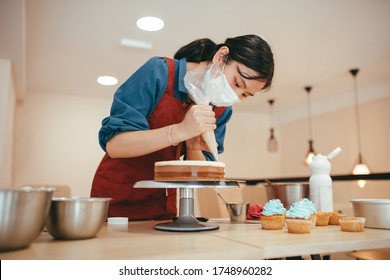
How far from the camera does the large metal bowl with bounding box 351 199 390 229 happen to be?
3.10 ft

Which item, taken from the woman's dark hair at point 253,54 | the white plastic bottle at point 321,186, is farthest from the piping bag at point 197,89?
the white plastic bottle at point 321,186

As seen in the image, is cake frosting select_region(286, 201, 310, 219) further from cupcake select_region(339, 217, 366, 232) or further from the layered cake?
the layered cake

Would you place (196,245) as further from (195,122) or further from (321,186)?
(321,186)

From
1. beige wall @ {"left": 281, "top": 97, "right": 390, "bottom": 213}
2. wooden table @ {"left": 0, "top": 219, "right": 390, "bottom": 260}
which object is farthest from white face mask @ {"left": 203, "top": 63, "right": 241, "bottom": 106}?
beige wall @ {"left": 281, "top": 97, "right": 390, "bottom": 213}

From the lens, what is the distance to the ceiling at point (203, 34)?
2.45m

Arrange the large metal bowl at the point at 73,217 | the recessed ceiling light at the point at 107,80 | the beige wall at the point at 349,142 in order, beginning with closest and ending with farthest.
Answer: the large metal bowl at the point at 73,217, the recessed ceiling light at the point at 107,80, the beige wall at the point at 349,142

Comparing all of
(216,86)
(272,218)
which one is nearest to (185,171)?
(272,218)

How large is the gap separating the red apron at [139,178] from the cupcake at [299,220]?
0.46 meters

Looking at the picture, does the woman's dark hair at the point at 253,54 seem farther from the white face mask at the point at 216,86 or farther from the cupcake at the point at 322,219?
the cupcake at the point at 322,219

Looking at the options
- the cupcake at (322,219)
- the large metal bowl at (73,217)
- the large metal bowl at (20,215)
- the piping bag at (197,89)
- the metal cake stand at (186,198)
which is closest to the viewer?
the large metal bowl at (20,215)

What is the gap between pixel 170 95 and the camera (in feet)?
3.88

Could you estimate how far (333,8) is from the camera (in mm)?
2482

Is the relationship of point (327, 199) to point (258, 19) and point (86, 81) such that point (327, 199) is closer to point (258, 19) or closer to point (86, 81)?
point (258, 19)

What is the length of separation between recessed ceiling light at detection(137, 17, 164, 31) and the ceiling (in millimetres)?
63
